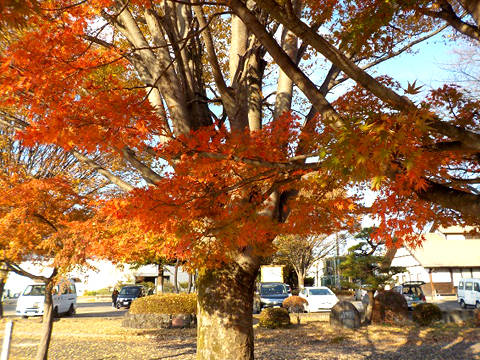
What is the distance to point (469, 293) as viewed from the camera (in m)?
23.3

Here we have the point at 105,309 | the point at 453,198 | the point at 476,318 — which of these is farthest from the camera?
the point at 105,309

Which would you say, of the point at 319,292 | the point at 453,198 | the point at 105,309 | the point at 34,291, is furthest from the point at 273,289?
the point at 453,198

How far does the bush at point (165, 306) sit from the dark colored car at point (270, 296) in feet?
20.5

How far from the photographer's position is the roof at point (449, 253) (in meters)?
32.6

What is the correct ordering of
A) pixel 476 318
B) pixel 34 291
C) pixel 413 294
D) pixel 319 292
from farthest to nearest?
pixel 413 294
pixel 319 292
pixel 34 291
pixel 476 318

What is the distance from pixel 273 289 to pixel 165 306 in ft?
27.4

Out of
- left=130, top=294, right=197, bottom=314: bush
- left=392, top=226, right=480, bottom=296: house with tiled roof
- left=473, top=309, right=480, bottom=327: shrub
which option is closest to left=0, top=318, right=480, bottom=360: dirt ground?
left=473, top=309, right=480, bottom=327: shrub

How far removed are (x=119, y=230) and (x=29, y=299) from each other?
1425 centimetres

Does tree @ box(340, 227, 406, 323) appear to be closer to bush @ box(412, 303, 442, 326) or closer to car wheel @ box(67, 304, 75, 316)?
bush @ box(412, 303, 442, 326)

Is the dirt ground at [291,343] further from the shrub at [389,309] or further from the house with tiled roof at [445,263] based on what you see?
the house with tiled roof at [445,263]

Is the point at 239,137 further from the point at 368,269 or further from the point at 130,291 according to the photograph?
the point at 130,291

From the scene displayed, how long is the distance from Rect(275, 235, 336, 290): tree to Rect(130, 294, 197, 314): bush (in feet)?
51.4

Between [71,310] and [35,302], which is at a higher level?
[35,302]

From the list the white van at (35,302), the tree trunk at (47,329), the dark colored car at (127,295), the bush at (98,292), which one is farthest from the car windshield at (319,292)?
the bush at (98,292)
